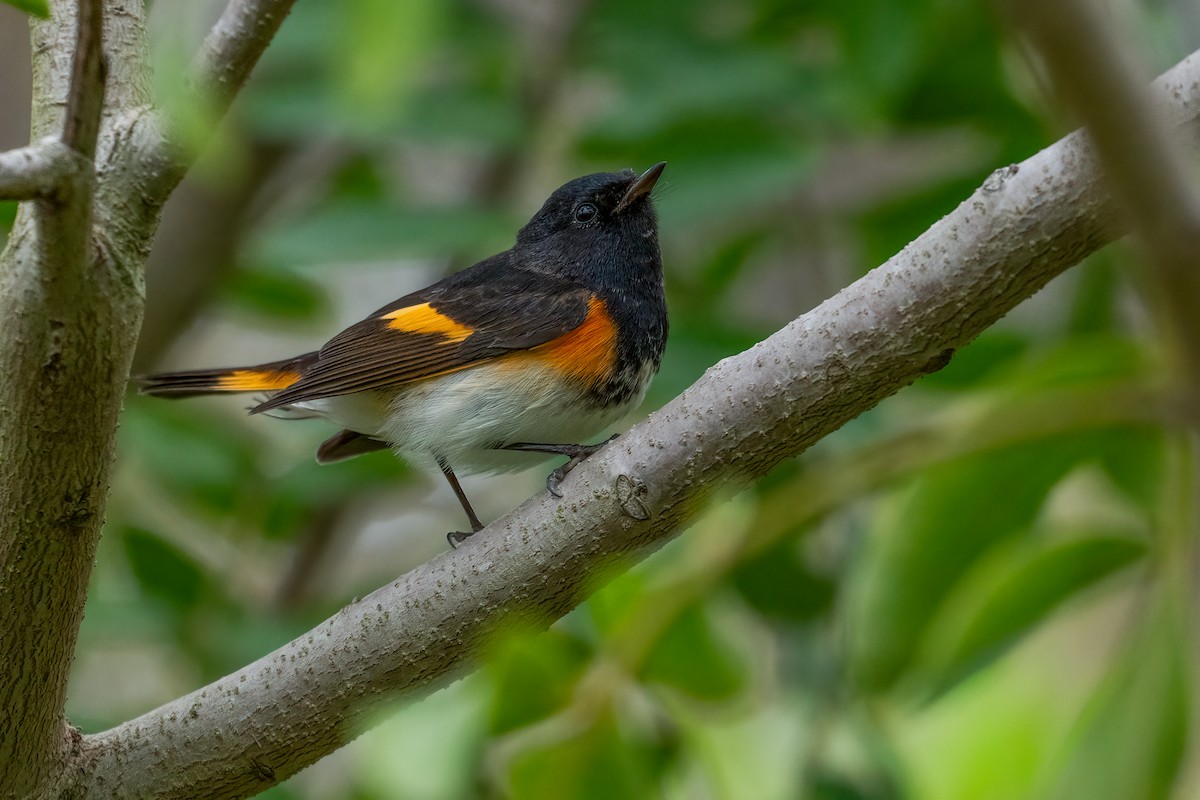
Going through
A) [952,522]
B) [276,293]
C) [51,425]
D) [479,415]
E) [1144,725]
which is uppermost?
[276,293]

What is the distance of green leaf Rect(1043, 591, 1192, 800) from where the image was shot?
1.52m

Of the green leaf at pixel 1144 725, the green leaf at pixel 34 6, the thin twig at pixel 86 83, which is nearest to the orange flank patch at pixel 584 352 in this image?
the green leaf at pixel 1144 725

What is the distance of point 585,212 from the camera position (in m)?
2.83

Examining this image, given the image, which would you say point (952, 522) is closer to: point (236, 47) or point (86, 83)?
point (236, 47)

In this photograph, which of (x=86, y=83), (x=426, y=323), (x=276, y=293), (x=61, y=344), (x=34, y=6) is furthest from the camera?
(x=276, y=293)

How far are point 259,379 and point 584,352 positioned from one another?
2.66 feet

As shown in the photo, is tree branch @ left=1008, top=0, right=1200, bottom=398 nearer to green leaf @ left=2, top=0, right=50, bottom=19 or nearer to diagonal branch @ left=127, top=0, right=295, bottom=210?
green leaf @ left=2, top=0, right=50, bottom=19

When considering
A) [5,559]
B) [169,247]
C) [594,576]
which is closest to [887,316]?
[594,576]

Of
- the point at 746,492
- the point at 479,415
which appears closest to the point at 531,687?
the point at 746,492

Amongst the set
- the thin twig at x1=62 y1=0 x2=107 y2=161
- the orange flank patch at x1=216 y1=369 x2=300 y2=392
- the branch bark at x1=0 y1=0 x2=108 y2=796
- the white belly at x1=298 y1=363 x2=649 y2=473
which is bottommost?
the branch bark at x1=0 y1=0 x2=108 y2=796

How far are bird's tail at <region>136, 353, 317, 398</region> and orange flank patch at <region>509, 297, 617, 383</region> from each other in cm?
61

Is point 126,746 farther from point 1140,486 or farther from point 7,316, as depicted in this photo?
point 1140,486

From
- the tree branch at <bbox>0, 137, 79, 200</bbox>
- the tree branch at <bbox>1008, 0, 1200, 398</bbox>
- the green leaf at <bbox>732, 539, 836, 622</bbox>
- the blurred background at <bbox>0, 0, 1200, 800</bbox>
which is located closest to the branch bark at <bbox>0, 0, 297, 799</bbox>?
the tree branch at <bbox>0, 137, 79, 200</bbox>

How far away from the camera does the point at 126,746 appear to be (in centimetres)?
166
